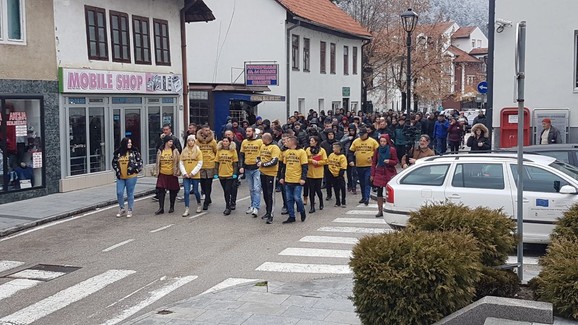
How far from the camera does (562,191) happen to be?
1100cm

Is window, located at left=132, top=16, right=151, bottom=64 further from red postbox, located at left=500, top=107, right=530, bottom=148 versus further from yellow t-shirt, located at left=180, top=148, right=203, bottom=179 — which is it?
red postbox, located at left=500, top=107, right=530, bottom=148

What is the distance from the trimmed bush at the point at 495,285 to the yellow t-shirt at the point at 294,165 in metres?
7.64

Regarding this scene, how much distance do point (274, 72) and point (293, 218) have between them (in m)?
16.1

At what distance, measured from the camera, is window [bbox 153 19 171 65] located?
23359mm

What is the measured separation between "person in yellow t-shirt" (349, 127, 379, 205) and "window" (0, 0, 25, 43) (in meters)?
8.37

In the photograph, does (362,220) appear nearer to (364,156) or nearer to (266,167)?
(266,167)

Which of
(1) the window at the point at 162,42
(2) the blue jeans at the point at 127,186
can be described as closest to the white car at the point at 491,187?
(2) the blue jeans at the point at 127,186

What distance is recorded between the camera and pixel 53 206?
16953 millimetres

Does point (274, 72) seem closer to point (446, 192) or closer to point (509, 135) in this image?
point (509, 135)

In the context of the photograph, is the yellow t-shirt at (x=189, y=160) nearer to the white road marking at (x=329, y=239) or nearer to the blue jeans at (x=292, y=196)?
the blue jeans at (x=292, y=196)

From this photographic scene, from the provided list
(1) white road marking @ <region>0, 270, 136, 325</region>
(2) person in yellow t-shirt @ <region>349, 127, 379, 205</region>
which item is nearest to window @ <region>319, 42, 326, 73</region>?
(2) person in yellow t-shirt @ <region>349, 127, 379, 205</region>

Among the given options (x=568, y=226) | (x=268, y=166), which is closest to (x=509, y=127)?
(x=268, y=166)

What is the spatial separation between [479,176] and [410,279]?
5.85m

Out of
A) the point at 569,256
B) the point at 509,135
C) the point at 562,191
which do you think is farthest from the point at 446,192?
the point at 509,135
